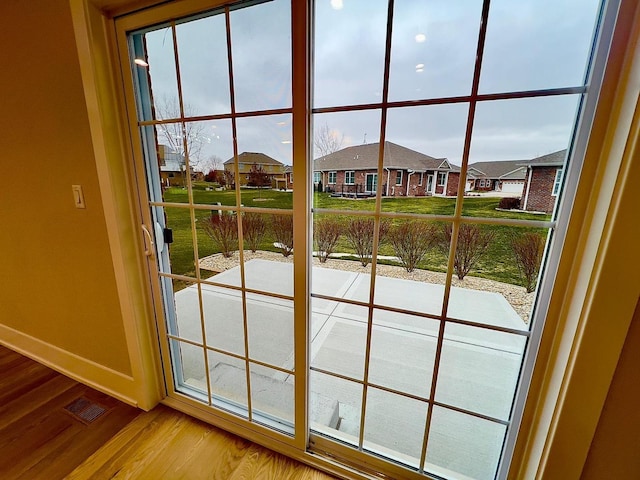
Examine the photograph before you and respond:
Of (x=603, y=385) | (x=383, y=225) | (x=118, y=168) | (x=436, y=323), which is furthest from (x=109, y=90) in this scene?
(x=603, y=385)

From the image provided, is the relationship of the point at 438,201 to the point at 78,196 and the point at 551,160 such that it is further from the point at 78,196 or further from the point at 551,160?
the point at 78,196

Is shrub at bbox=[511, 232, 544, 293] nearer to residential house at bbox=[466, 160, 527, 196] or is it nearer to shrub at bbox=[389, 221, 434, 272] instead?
residential house at bbox=[466, 160, 527, 196]

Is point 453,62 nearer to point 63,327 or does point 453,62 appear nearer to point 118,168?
point 118,168

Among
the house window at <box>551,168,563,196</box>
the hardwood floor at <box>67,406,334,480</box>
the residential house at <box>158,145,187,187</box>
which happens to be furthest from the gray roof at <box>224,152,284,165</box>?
the hardwood floor at <box>67,406,334,480</box>

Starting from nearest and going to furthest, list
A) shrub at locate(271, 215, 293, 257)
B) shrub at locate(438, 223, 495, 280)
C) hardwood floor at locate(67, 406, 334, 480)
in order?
shrub at locate(438, 223, 495, 280) < shrub at locate(271, 215, 293, 257) < hardwood floor at locate(67, 406, 334, 480)

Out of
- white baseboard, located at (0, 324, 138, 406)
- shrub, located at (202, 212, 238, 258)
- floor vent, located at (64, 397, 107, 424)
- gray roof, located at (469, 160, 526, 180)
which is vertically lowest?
floor vent, located at (64, 397, 107, 424)

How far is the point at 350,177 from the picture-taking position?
3.20 ft

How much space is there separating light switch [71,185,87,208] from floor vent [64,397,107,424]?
114 cm

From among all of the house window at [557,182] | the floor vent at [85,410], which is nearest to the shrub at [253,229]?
the house window at [557,182]

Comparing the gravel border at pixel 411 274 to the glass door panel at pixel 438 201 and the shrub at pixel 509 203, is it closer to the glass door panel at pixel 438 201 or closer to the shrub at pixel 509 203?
the glass door panel at pixel 438 201

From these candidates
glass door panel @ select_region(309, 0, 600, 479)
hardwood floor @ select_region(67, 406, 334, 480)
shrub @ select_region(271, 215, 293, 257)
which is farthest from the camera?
hardwood floor @ select_region(67, 406, 334, 480)

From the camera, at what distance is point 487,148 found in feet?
2.62

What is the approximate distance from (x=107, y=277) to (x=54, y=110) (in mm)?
801

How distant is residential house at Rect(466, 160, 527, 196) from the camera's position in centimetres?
80
